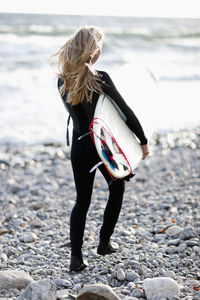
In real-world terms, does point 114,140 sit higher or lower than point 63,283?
higher

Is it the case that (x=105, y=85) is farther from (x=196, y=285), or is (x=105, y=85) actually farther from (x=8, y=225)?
(x=8, y=225)

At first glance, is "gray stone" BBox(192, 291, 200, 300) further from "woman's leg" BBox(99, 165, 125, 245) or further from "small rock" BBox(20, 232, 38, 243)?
"small rock" BBox(20, 232, 38, 243)

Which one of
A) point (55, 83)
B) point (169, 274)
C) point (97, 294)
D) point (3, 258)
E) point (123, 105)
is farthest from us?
point (55, 83)

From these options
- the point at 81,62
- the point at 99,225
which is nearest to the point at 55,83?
the point at 99,225

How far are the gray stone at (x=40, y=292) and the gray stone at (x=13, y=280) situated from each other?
28 centimetres

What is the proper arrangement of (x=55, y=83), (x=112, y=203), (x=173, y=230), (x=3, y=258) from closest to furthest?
(x=112, y=203)
(x=3, y=258)
(x=173, y=230)
(x=55, y=83)

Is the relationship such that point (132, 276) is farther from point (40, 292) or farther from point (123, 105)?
point (123, 105)

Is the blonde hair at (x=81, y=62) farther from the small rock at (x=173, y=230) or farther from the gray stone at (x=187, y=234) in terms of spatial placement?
the small rock at (x=173, y=230)

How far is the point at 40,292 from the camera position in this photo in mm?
2510

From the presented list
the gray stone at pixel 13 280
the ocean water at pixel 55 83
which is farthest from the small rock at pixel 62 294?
the ocean water at pixel 55 83

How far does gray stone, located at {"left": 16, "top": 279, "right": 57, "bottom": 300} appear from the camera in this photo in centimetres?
250

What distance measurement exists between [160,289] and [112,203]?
0.72 m

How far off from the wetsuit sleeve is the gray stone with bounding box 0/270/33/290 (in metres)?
1.25

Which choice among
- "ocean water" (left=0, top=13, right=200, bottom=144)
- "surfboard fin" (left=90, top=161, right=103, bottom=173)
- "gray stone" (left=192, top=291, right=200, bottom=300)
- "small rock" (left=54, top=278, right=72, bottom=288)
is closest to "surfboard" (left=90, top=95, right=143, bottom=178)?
"surfboard fin" (left=90, top=161, right=103, bottom=173)
